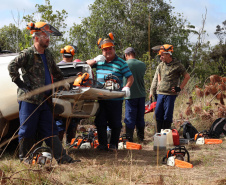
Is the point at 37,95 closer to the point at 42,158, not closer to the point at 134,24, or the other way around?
the point at 42,158

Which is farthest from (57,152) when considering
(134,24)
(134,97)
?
(134,24)

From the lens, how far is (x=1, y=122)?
15.8ft

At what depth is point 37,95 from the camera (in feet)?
14.2

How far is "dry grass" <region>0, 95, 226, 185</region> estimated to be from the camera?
3305mm

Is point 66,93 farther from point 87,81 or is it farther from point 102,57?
point 102,57

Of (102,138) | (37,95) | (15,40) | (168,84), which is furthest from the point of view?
(15,40)

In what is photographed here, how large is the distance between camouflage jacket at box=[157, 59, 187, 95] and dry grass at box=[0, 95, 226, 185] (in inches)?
47.8

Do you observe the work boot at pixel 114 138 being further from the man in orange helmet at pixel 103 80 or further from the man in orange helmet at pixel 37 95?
the man in orange helmet at pixel 37 95

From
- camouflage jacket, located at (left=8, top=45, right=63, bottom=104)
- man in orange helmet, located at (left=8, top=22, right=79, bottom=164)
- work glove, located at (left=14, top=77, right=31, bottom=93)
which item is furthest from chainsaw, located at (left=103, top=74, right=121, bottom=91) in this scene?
work glove, located at (left=14, top=77, right=31, bottom=93)

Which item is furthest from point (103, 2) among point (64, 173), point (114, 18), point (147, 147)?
point (64, 173)

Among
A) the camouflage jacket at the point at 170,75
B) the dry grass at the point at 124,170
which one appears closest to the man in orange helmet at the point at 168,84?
the camouflage jacket at the point at 170,75

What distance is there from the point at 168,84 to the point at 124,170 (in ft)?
10.8

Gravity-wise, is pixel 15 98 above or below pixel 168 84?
below

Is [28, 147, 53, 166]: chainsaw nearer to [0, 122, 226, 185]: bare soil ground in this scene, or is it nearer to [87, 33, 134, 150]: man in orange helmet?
[0, 122, 226, 185]: bare soil ground
